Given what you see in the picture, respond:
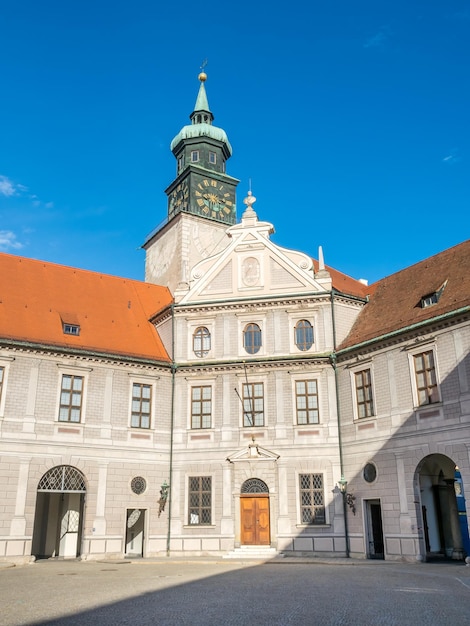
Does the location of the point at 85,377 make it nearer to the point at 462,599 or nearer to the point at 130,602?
the point at 130,602

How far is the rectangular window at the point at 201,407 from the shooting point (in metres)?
29.6

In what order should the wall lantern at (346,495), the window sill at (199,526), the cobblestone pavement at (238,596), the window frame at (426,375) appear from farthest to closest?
the window sill at (199,526) → the wall lantern at (346,495) → the window frame at (426,375) → the cobblestone pavement at (238,596)

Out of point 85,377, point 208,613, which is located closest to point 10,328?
point 85,377

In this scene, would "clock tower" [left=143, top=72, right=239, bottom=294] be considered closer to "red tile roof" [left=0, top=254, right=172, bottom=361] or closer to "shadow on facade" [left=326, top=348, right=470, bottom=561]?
"red tile roof" [left=0, top=254, right=172, bottom=361]

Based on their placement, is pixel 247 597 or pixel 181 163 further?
pixel 181 163

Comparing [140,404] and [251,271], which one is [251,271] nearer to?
[251,271]

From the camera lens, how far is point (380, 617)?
11.2 m

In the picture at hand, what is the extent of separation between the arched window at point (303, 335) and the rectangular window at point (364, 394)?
2.88m

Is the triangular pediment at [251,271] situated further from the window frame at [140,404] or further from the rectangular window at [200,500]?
the rectangular window at [200,500]

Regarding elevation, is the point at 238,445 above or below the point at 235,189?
below

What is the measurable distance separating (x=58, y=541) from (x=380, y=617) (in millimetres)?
22996

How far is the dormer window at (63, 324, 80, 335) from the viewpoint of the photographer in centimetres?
2918

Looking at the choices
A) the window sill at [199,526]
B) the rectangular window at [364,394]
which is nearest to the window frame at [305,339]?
the rectangular window at [364,394]

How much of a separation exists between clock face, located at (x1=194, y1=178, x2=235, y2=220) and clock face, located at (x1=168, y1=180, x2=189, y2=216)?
0.76m
